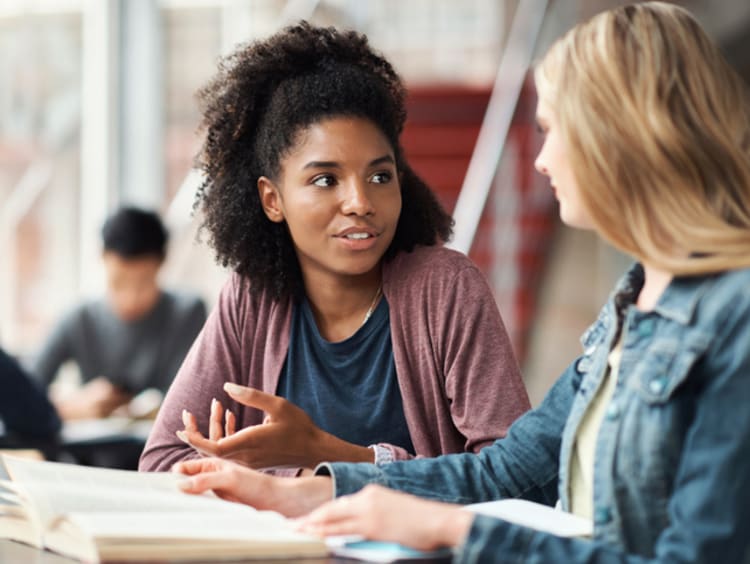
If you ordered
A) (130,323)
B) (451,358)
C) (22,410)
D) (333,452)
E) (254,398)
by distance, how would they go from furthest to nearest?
(130,323)
(22,410)
(451,358)
(333,452)
(254,398)

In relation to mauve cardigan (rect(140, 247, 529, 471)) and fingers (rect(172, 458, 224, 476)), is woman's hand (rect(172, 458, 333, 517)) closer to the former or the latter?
fingers (rect(172, 458, 224, 476))

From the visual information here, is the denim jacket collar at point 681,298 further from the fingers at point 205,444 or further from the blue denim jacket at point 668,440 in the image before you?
the fingers at point 205,444

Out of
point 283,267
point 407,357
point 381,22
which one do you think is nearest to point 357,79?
point 283,267

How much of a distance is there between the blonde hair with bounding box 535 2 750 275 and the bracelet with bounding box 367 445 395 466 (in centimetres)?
57

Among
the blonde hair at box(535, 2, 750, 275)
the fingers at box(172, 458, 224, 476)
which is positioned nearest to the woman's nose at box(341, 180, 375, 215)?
the fingers at box(172, 458, 224, 476)

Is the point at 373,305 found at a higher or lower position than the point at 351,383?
higher

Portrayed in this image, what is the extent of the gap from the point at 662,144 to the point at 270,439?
607mm

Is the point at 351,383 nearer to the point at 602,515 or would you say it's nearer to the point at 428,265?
the point at 428,265

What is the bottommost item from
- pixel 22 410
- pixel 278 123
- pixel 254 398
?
pixel 22 410

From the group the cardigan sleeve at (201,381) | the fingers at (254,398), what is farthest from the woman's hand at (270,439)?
the cardigan sleeve at (201,381)

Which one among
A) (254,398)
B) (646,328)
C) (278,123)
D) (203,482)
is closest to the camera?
(646,328)

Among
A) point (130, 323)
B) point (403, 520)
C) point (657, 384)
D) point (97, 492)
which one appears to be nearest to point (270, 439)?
point (97, 492)

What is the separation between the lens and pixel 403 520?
37.9 inches

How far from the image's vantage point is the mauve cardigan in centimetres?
156
